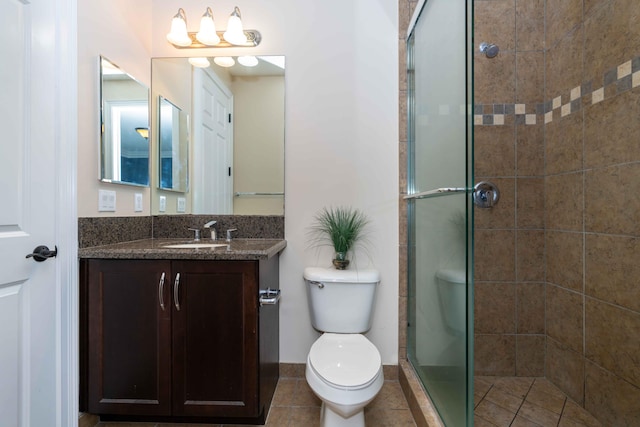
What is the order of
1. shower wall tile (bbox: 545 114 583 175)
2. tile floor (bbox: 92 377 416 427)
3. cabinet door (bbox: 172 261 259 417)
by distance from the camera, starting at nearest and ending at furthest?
cabinet door (bbox: 172 261 259 417)
tile floor (bbox: 92 377 416 427)
shower wall tile (bbox: 545 114 583 175)

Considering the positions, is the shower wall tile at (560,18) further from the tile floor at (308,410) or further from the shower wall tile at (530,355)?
the tile floor at (308,410)

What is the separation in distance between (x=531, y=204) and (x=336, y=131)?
1217mm

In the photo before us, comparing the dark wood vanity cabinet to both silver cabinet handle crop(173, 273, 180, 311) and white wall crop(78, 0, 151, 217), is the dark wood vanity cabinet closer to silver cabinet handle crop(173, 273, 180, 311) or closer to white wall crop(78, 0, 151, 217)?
silver cabinet handle crop(173, 273, 180, 311)

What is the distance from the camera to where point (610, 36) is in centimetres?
146

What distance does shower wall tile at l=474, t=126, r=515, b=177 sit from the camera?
189 cm

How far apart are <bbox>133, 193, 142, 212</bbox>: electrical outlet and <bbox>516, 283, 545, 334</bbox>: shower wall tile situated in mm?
2238

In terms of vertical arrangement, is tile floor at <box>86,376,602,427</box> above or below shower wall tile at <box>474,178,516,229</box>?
below

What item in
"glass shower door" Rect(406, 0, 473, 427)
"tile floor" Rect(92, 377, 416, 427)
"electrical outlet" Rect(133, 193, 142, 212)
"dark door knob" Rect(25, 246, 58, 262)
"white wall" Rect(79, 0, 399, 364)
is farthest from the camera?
"white wall" Rect(79, 0, 399, 364)

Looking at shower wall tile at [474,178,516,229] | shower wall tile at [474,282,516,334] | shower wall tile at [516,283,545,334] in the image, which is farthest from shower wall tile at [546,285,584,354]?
shower wall tile at [474,178,516,229]

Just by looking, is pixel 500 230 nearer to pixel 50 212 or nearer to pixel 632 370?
pixel 632 370

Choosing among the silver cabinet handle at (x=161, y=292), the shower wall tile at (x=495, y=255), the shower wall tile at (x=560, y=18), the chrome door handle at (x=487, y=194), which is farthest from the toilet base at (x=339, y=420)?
the shower wall tile at (x=560, y=18)

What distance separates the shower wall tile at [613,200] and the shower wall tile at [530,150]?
31 cm

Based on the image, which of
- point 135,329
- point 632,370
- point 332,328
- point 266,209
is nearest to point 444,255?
point 332,328

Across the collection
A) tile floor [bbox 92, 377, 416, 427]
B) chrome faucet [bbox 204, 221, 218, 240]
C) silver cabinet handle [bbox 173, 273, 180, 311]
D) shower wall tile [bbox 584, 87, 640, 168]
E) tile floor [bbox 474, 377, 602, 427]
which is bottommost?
tile floor [bbox 92, 377, 416, 427]
